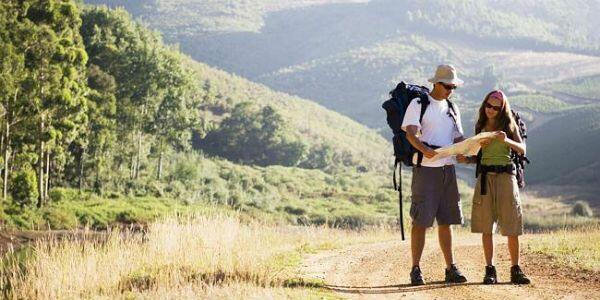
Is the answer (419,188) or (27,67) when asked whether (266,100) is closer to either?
(27,67)

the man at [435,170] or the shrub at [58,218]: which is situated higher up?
the man at [435,170]

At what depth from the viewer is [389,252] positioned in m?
13.4

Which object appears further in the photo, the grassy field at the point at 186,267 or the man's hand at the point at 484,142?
the man's hand at the point at 484,142

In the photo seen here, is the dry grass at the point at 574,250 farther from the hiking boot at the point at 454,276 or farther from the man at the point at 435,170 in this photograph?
the man at the point at 435,170

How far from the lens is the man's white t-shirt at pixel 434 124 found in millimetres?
8852

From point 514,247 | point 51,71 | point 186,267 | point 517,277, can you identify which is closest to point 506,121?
point 514,247

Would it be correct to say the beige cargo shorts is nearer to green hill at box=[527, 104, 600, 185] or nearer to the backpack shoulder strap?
the backpack shoulder strap

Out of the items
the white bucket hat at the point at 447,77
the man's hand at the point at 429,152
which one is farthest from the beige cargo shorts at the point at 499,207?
the white bucket hat at the point at 447,77

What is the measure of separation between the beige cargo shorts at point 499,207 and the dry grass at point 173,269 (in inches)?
88.5

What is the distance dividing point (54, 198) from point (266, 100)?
242 ft

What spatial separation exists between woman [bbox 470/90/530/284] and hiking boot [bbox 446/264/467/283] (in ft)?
0.93

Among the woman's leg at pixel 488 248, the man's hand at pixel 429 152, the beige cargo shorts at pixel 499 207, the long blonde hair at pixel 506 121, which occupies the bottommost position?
the woman's leg at pixel 488 248

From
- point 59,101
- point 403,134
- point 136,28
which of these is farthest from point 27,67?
point 403,134

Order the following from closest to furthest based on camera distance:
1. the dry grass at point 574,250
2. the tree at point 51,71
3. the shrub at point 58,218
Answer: the dry grass at point 574,250, the tree at point 51,71, the shrub at point 58,218
